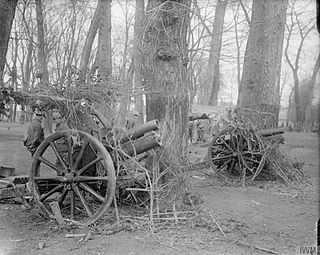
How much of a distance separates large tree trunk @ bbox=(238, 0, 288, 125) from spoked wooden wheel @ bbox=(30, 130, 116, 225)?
22.2 ft

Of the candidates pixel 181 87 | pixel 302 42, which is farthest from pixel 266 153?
pixel 302 42

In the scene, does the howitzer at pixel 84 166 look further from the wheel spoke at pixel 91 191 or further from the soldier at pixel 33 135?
the soldier at pixel 33 135

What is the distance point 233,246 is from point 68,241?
82.9 inches

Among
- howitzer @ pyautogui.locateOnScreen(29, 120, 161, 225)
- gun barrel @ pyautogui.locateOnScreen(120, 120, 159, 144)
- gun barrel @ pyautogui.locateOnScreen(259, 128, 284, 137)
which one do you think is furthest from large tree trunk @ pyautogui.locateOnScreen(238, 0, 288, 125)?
howitzer @ pyautogui.locateOnScreen(29, 120, 161, 225)

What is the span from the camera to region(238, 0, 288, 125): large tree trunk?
38.7ft

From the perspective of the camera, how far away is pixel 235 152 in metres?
9.97

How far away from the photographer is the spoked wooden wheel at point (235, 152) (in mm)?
9812

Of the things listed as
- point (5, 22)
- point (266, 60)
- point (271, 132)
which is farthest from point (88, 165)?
point (266, 60)

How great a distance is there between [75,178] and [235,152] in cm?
498

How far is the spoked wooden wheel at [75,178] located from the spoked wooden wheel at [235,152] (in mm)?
4334

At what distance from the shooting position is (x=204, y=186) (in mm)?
9523

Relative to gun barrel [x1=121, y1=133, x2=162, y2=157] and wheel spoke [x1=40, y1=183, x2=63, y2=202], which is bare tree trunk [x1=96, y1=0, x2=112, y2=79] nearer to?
gun barrel [x1=121, y1=133, x2=162, y2=157]

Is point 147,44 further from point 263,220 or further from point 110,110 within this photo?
point 263,220

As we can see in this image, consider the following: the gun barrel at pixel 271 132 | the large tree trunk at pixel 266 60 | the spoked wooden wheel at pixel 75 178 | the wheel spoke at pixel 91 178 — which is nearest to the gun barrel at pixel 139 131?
the spoked wooden wheel at pixel 75 178
